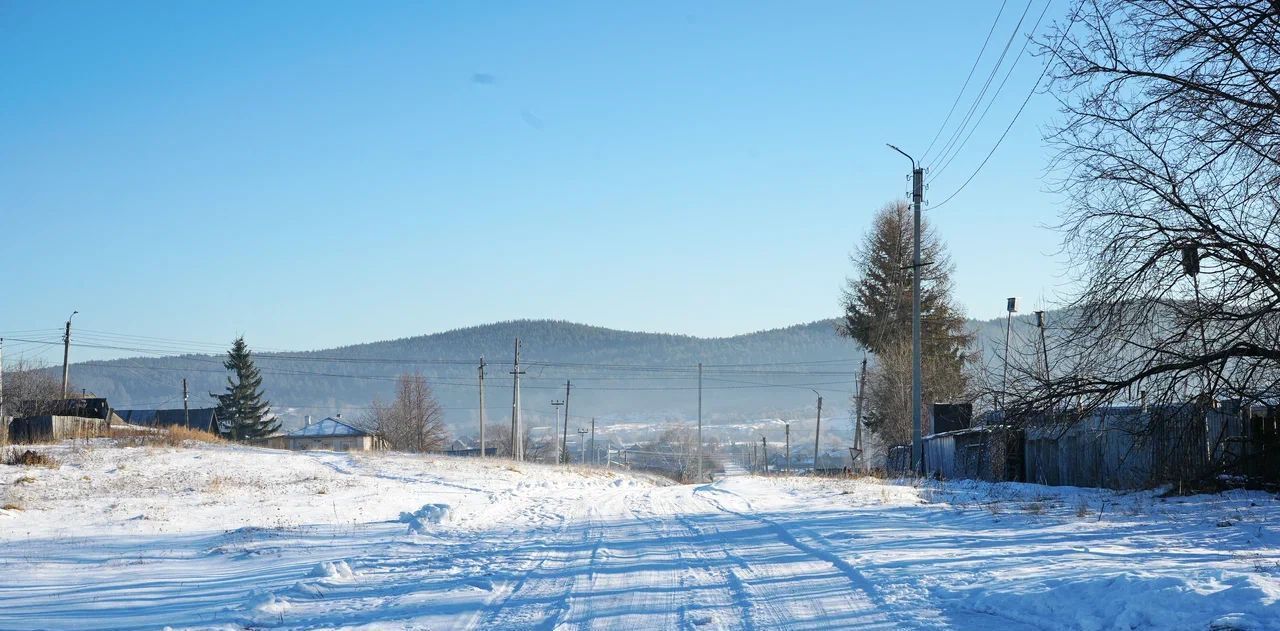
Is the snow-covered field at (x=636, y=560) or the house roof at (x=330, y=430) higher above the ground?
the snow-covered field at (x=636, y=560)

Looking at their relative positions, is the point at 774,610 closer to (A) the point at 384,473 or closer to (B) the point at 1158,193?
(B) the point at 1158,193

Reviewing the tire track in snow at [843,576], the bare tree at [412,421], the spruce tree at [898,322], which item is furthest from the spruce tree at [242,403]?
the tire track in snow at [843,576]

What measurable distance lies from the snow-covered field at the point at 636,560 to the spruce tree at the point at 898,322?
25193 millimetres

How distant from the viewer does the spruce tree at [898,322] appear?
46.1 m

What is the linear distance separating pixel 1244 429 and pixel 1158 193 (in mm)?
7787

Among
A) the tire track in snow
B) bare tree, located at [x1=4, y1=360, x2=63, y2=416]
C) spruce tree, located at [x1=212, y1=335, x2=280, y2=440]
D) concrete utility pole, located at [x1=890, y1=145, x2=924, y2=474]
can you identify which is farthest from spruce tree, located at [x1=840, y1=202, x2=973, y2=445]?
spruce tree, located at [x1=212, y1=335, x2=280, y2=440]

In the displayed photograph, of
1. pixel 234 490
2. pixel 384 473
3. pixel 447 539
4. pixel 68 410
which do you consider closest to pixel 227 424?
pixel 68 410


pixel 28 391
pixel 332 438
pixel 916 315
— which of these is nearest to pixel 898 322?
pixel 916 315

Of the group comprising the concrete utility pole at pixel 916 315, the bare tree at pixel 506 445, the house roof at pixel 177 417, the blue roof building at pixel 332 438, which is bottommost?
the bare tree at pixel 506 445

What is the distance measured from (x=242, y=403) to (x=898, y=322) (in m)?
57.3

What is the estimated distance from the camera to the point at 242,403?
7975 cm

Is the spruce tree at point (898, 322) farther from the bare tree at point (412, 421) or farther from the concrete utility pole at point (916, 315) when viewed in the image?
the bare tree at point (412, 421)

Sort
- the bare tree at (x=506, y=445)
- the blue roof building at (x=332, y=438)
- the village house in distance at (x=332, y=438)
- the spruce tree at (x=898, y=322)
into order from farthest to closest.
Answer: the bare tree at (x=506, y=445) < the blue roof building at (x=332, y=438) < the village house in distance at (x=332, y=438) < the spruce tree at (x=898, y=322)

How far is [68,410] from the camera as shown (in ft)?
161
